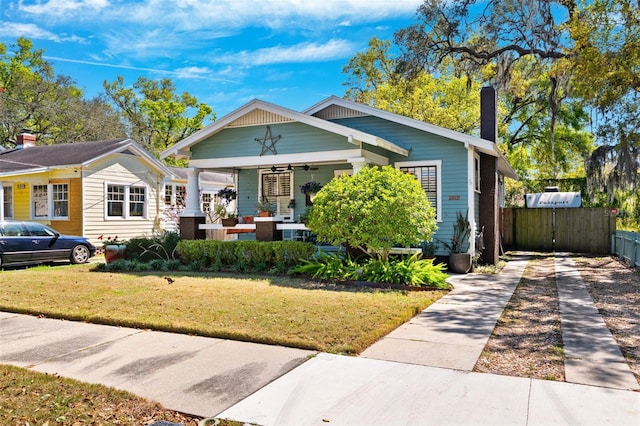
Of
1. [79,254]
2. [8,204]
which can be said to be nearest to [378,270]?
[79,254]

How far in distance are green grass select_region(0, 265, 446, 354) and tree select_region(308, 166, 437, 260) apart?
1.20 meters

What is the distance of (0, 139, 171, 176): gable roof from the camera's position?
58.5 ft

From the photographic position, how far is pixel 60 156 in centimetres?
1930

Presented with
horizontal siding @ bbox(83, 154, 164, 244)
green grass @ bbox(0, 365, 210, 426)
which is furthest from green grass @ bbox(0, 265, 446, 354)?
horizontal siding @ bbox(83, 154, 164, 244)

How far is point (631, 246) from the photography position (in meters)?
13.2

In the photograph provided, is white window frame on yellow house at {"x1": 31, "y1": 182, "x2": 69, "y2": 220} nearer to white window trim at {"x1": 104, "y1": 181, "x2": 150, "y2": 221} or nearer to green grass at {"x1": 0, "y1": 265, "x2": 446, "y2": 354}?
white window trim at {"x1": 104, "y1": 181, "x2": 150, "y2": 221}

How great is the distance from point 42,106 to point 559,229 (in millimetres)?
33020

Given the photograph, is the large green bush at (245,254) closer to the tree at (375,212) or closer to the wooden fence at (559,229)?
the tree at (375,212)

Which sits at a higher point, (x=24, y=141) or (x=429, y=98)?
(x=429, y=98)

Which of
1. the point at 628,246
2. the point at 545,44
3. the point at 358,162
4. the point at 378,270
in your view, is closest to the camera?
the point at 378,270

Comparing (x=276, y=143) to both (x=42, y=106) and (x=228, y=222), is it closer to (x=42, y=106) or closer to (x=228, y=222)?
(x=228, y=222)

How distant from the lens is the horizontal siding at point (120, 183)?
59.6 feet

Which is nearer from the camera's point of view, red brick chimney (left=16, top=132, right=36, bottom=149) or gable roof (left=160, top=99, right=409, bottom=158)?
gable roof (left=160, top=99, right=409, bottom=158)

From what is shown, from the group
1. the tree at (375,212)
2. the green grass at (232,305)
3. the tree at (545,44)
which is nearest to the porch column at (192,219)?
the green grass at (232,305)
